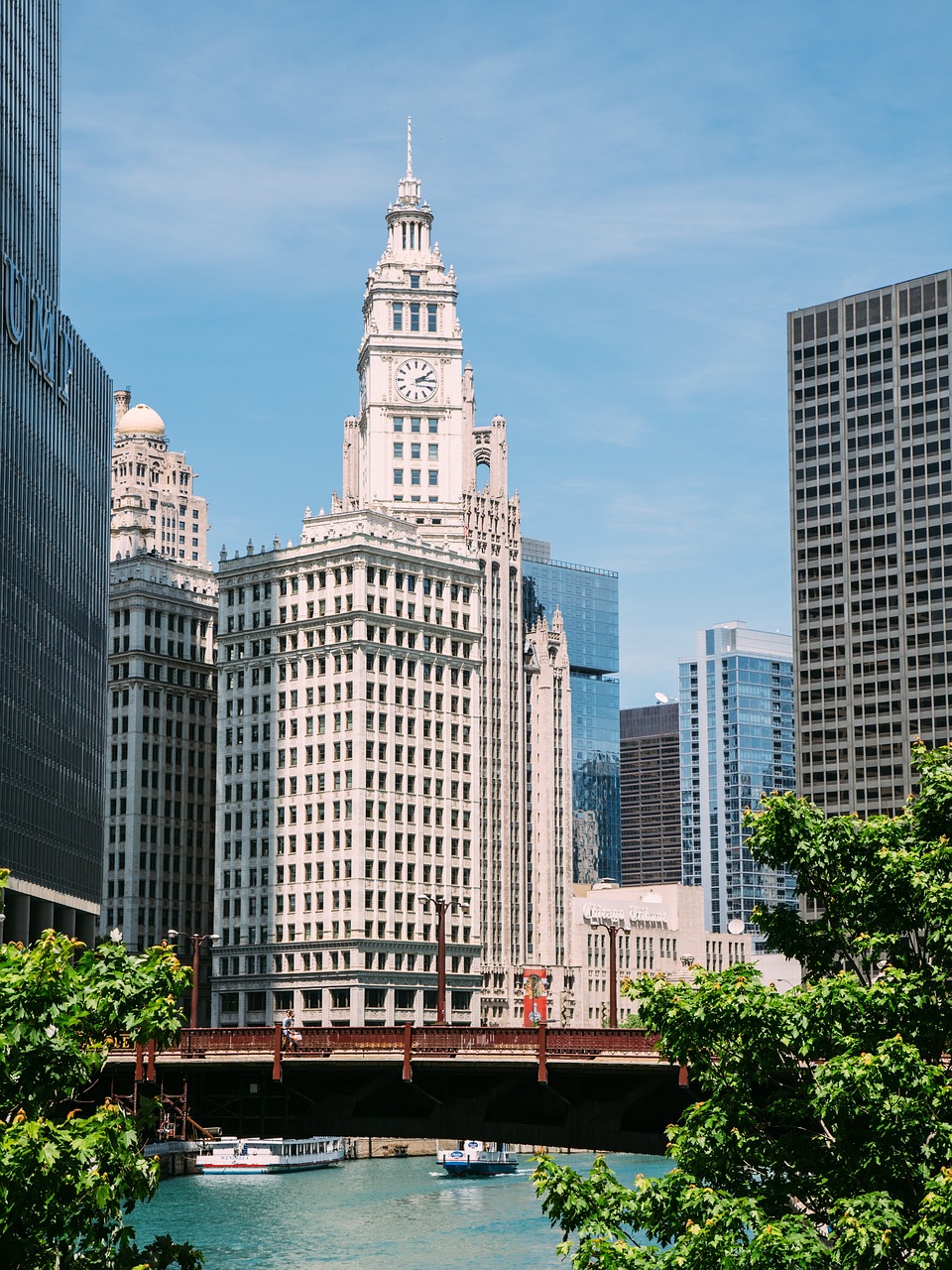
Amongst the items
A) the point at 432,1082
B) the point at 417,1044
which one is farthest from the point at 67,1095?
Result: the point at 432,1082

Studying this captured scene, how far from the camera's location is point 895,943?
48.5m

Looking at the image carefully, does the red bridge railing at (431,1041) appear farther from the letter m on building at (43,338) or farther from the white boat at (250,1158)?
the white boat at (250,1158)

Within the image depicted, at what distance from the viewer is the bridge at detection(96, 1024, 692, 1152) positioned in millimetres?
82000

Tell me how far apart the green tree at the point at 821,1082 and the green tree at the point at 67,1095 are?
A: 10108mm

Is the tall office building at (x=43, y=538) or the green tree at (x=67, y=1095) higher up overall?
the tall office building at (x=43, y=538)

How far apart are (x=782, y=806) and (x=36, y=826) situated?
3949 inches

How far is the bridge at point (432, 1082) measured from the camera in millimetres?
82000

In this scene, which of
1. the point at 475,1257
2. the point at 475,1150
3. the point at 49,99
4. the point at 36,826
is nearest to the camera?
the point at 475,1257

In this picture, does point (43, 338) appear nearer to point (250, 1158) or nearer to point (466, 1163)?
point (250, 1158)

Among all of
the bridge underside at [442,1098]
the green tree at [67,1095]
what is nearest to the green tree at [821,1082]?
the green tree at [67,1095]

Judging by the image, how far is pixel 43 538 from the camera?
5787 inches

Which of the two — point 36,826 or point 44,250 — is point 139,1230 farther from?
point 44,250

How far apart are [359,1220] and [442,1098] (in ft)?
203

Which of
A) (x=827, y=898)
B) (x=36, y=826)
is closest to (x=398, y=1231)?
(x=36, y=826)
